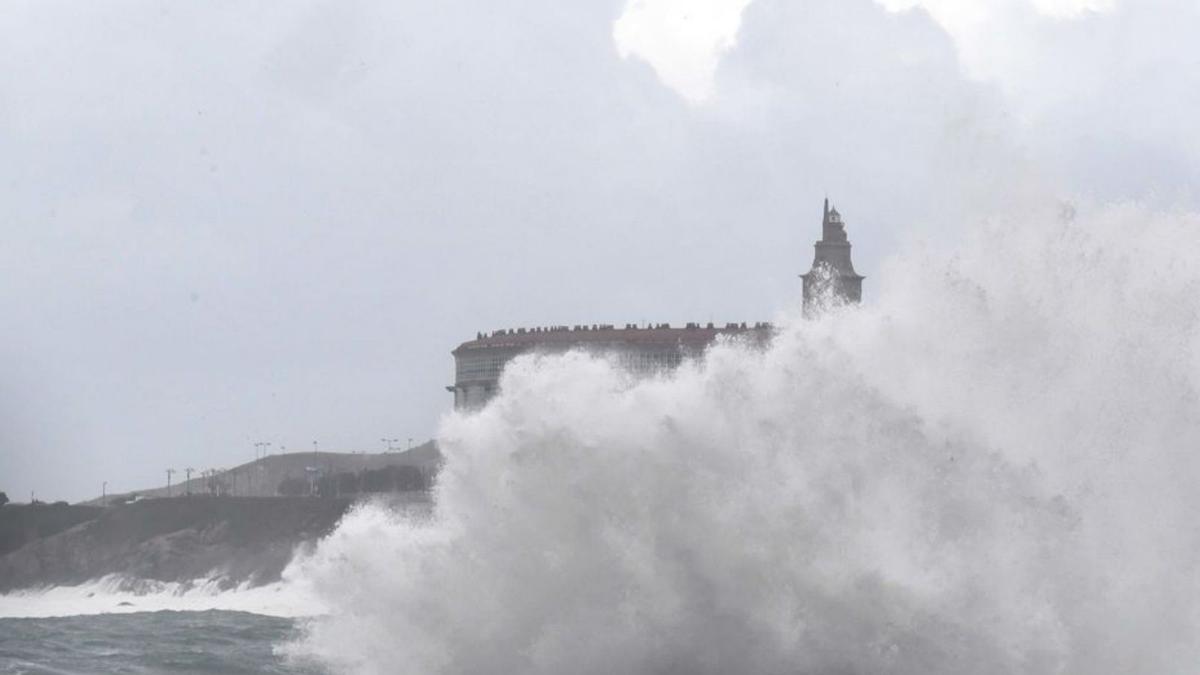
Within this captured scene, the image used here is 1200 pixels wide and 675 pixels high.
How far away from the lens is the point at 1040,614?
49844mm

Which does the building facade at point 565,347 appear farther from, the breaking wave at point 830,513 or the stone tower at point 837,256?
the breaking wave at point 830,513

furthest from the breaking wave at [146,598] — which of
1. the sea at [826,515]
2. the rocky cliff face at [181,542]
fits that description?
the sea at [826,515]

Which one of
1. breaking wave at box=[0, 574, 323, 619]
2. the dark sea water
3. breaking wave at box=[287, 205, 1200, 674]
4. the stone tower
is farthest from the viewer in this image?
the stone tower

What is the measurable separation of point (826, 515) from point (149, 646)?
3988cm

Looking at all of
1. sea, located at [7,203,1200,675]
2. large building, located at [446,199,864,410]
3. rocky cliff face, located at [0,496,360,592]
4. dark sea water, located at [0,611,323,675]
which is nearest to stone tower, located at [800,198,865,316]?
large building, located at [446,199,864,410]

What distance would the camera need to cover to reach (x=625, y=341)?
579 feet

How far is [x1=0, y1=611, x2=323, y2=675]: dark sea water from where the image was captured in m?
71.5

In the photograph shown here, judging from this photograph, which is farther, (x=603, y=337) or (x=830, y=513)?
(x=603, y=337)

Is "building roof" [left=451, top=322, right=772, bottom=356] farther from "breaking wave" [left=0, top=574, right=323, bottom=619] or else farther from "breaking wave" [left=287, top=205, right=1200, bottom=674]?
"breaking wave" [left=287, top=205, right=1200, bottom=674]

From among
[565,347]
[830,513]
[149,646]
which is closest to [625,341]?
[565,347]

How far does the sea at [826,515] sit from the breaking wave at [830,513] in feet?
0.17

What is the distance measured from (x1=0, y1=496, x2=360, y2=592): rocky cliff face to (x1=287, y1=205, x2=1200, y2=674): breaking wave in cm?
11557

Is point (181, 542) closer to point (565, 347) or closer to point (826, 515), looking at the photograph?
point (565, 347)

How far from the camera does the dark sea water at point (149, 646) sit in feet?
235
